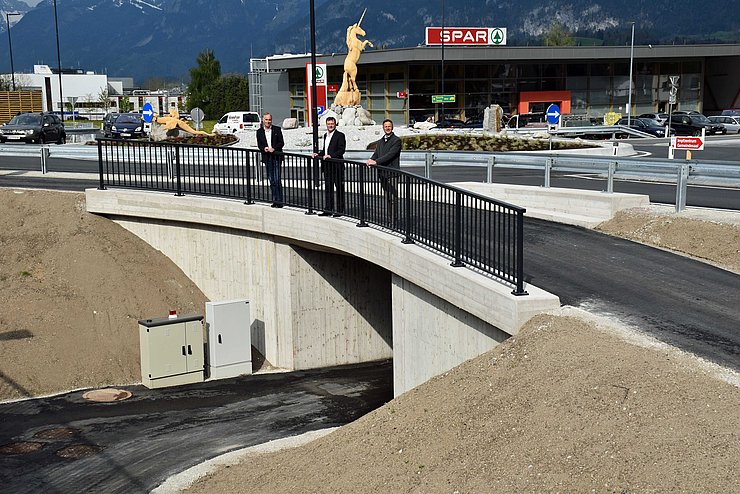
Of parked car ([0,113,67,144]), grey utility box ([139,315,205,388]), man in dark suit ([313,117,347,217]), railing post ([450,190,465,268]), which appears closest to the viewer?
railing post ([450,190,465,268])

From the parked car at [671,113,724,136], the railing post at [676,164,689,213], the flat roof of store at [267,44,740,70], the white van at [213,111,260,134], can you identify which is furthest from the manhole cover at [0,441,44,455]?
the flat roof of store at [267,44,740,70]

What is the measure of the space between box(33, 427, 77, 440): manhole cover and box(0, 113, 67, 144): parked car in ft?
100

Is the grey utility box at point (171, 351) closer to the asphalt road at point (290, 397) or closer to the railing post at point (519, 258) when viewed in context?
the asphalt road at point (290, 397)

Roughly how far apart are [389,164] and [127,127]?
37699 millimetres

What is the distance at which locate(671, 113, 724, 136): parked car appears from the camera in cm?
5044

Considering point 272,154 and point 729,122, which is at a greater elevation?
point 272,154

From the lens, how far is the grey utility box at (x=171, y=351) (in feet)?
53.1

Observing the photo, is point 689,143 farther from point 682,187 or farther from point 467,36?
point 467,36

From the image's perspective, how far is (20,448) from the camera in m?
12.9

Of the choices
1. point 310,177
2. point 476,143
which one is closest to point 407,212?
point 310,177

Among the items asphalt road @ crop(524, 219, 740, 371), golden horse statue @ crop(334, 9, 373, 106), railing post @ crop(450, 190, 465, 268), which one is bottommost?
asphalt road @ crop(524, 219, 740, 371)

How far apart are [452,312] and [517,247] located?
155 centimetres

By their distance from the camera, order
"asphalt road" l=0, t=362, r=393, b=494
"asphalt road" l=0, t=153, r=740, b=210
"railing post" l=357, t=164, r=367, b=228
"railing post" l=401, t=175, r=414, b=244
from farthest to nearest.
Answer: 1. "asphalt road" l=0, t=153, r=740, b=210
2. "railing post" l=357, t=164, r=367, b=228
3. "railing post" l=401, t=175, r=414, b=244
4. "asphalt road" l=0, t=362, r=393, b=494

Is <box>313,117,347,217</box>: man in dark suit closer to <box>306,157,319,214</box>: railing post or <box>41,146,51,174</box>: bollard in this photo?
<box>306,157,319,214</box>: railing post
